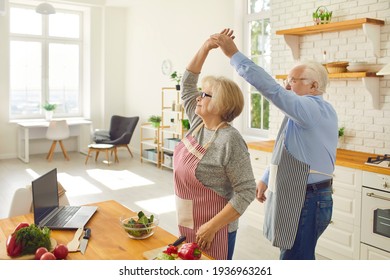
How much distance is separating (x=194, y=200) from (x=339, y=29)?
2.80 meters

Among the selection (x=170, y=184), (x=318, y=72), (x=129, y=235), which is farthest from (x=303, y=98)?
(x=170, y=184)

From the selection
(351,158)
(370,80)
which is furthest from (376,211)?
(370,80)

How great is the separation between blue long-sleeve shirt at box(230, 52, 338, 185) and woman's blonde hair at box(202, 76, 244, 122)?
77 mm

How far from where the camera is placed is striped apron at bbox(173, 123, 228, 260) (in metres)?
1.83

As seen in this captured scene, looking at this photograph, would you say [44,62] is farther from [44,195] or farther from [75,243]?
[75,243]

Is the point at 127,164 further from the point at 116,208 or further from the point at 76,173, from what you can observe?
the point at 116,208

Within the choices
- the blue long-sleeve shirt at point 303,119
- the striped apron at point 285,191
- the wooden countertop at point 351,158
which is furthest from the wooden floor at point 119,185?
the blue long-sleeve shirt at point 303,119

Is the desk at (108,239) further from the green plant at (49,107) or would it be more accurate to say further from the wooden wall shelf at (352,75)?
the green plant at (49,107)

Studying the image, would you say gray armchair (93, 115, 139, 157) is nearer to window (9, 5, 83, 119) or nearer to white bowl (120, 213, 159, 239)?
window (9, 5, 83, 119)

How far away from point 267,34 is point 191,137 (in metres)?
4.11

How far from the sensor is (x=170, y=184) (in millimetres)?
6105

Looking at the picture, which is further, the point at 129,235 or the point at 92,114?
the point at 92,114

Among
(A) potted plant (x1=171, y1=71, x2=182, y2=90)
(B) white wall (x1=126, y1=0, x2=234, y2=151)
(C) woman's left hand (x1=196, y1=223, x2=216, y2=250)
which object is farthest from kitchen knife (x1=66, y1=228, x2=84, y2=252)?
(A) potted plant (x1=171, y1=71, x2=182, y2=90)
